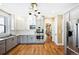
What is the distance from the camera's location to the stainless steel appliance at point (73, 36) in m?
2.53

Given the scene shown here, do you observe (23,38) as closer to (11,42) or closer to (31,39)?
(31,39)

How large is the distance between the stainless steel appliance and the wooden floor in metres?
0.20

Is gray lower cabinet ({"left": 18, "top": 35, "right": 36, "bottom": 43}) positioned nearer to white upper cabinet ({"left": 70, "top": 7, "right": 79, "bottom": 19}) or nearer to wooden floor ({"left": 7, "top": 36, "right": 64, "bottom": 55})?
wooden floor ({"left": 7, "top": 36, "right": 64, "bottom": 55})

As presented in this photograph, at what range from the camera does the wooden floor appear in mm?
2518

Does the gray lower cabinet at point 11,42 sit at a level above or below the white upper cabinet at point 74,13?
below

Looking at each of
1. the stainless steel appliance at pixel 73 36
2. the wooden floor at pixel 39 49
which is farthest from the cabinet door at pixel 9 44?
the stainless steel appliance at pixel 73 36

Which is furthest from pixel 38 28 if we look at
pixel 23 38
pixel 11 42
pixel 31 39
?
pixel 11 42

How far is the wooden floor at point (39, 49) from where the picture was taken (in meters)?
2.52

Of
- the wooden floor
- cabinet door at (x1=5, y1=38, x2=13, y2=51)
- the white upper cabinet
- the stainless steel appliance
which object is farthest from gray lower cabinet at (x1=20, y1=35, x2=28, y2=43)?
the white upper cabinet

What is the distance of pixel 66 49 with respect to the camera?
2584 millimetres

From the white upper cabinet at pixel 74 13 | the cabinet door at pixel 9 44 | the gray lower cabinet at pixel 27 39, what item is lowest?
the cabinet door at pixel 9 44

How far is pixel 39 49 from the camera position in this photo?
2725 millimetres

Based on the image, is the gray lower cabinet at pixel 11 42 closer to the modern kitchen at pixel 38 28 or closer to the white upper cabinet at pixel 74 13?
the modern kitchen at pixel 38 28

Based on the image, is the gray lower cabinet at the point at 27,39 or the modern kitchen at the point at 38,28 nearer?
the modern kitchen at the point at 38,28
